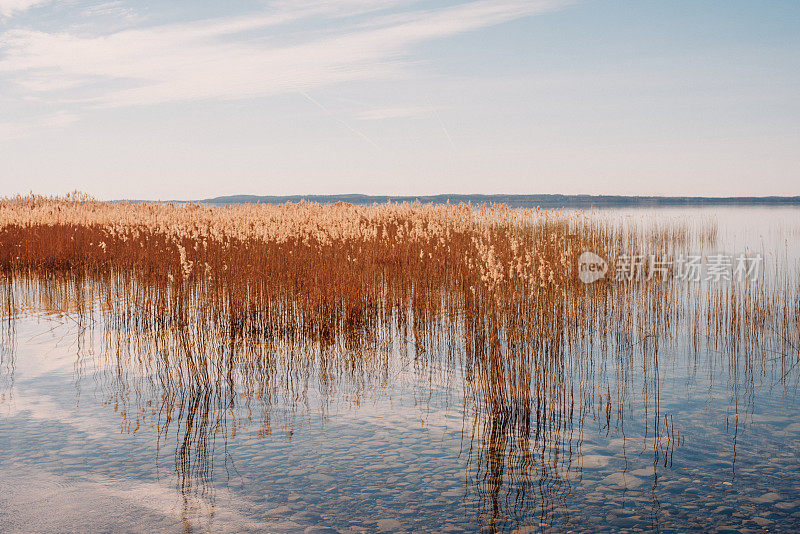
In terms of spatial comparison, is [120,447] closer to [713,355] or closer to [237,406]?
[237,406]

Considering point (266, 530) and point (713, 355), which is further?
point (713, 355)

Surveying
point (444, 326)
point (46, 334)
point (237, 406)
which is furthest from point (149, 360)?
point (444, 326)

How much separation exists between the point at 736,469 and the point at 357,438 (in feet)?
7.55

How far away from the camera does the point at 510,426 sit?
422 cm

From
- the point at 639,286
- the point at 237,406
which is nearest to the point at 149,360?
the point at 237,406

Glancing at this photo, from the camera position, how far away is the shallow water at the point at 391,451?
3.13m

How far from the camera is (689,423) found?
4352mm

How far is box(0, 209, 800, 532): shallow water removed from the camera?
3.13 m

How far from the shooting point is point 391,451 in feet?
12.8

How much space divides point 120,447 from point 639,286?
8.35 m

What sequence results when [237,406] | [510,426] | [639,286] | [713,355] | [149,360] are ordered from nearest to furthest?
[510,426] < [237,406] < [149,360] < [713,355] < [639,286]

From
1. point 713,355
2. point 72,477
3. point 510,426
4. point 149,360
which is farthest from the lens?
point 713,355

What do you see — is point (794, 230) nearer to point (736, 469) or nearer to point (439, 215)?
point (439, 215)

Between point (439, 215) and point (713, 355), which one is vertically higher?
point (439, 215)
